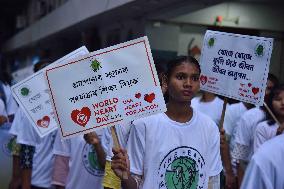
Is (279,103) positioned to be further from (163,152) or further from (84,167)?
(163,152)

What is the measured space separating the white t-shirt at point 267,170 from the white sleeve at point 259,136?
3060 millimetres

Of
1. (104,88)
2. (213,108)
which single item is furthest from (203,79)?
(213,108)

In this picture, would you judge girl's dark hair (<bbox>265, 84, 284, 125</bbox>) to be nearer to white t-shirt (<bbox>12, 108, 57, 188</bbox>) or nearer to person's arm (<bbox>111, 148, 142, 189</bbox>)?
white t-shirt (<bbox>12, 108, 57, 188</bbox>)

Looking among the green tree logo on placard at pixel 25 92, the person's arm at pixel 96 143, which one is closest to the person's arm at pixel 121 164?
the person's arm at pixel 96 143

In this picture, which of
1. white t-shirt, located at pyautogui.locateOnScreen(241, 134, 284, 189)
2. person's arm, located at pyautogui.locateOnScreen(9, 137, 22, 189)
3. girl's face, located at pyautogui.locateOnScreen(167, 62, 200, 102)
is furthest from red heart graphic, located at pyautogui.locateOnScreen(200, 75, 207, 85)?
white t-shirt, located at pyautogui.locateOnScreen(241, 134, 284, 189)

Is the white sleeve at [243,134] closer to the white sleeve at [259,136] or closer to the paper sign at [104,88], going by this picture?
the white sleeve at [259,136]

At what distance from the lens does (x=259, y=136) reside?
16.6 ft

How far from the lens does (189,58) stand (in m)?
3.49

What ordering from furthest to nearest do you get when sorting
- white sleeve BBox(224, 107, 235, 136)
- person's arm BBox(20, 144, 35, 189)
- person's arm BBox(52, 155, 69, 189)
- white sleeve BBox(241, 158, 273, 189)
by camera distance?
1. white sleeve BBox(224, 107, 235, 136)
2. person's arm BBox(20, 144, 35, 189)
3. person's arm BBox(52, 155, 69, 189)
4. white sleeve BBox(241, 158, 273, 189)

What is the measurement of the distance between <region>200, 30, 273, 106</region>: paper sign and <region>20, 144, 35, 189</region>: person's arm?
1702 millimetres

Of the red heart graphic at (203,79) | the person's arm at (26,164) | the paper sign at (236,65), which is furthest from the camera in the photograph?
the person's arm at (26,164)

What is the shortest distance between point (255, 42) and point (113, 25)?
966 centimetres

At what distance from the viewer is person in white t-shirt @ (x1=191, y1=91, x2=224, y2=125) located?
687cm

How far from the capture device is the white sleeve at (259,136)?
5.02 meters
